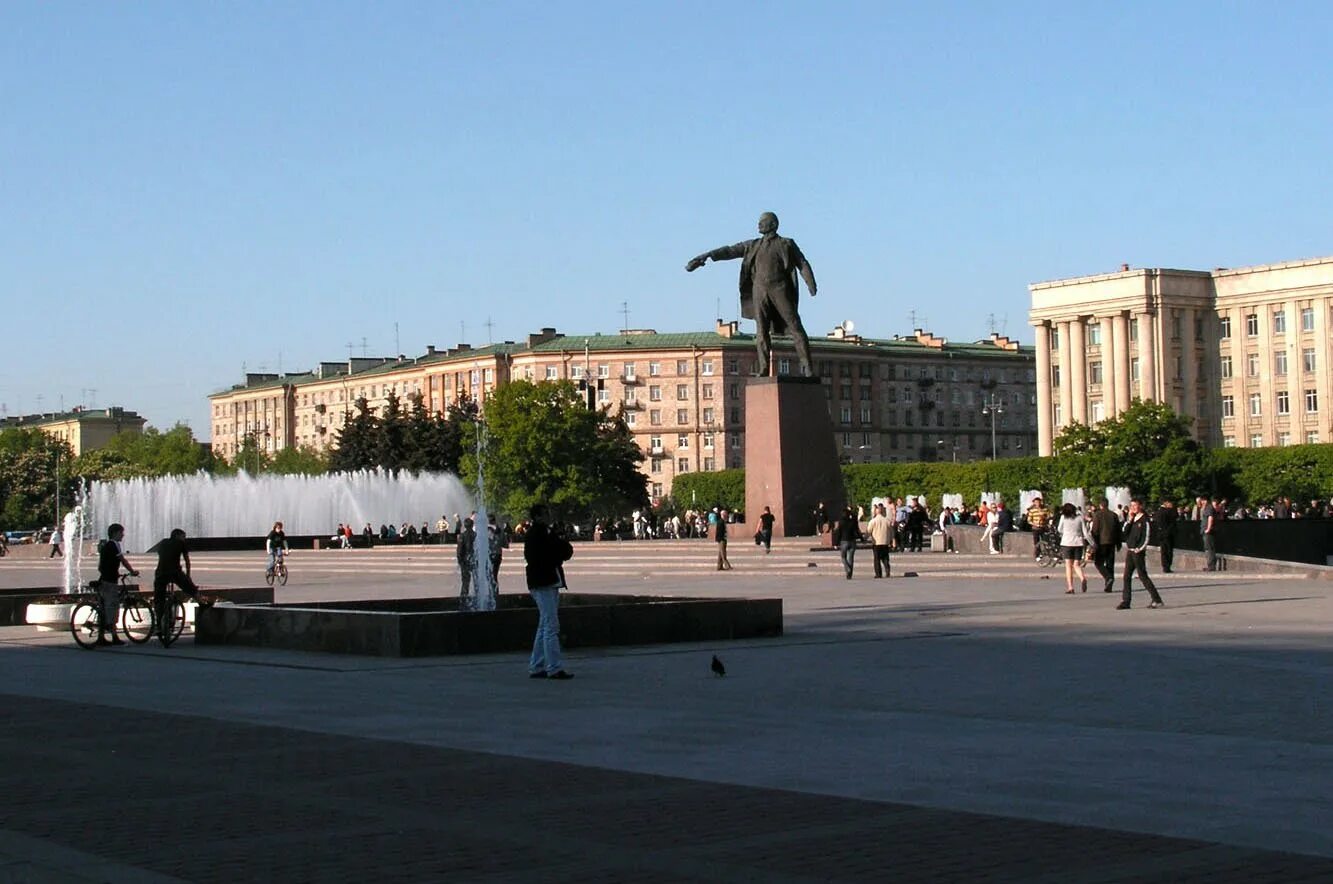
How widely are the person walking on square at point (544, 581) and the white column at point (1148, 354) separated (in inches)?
4675

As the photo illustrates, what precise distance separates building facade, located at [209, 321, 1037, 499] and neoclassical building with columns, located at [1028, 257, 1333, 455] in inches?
358

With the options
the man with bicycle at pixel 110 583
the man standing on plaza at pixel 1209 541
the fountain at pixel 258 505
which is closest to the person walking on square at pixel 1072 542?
the man standing on plaza at pixel 1209 541

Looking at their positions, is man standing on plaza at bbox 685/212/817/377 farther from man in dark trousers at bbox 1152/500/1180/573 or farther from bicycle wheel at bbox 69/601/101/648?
bicycle wheel at bbox 69/601/101/648

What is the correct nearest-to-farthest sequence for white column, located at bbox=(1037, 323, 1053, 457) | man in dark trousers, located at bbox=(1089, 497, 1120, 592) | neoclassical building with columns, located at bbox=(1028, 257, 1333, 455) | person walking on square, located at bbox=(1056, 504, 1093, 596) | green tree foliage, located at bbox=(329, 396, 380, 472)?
man in dark trousers, located at bbox=(1089, 497, 1120, 592) < person walking on square, located at bbox=(1056, 504, 1093, 596) < green tree foliage, located at bbox=(329, 396, 380, 472) < neoclassical building with columns, located at bbox=(1028, 257, 1333, 455) < white column, located at bbox=(1037, 323, 1053, 457)

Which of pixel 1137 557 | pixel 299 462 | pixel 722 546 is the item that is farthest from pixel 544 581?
pixel 299 462

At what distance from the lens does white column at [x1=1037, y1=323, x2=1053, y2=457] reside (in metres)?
136

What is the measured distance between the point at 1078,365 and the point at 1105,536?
110985 mm

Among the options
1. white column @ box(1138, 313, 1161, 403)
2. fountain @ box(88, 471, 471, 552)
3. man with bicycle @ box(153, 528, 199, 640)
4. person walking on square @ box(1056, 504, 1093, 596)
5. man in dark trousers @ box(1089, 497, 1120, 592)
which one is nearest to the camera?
man with bicycle @ box(153, 528, 199, 640)

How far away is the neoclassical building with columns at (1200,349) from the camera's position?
125 meters

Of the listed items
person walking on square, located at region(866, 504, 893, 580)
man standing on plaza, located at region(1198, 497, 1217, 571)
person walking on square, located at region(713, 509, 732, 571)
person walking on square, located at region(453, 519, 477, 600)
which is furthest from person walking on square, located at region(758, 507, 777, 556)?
person walking on square, located at region(453, 519, 477, 600)

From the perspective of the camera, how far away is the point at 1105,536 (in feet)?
88.9

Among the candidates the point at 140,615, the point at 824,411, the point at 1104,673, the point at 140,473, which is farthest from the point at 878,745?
the point at 140,473

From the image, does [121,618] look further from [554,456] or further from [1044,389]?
[1044,389]

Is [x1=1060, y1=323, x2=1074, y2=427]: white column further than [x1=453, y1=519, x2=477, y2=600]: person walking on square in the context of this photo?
Yes
